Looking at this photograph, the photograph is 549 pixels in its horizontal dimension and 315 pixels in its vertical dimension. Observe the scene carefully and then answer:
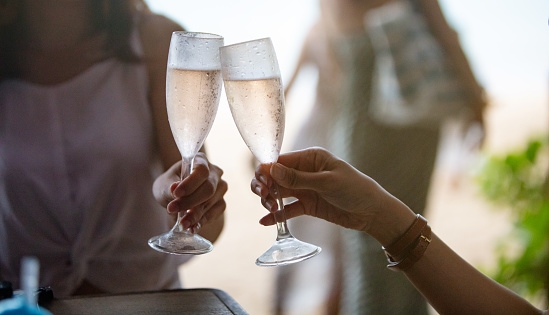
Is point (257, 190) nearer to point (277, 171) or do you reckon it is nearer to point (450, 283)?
point (277, 171)

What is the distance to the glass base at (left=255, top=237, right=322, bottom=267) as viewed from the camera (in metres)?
0.87

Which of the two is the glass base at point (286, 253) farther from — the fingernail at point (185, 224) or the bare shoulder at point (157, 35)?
the bare shoulder at point (157, 35)

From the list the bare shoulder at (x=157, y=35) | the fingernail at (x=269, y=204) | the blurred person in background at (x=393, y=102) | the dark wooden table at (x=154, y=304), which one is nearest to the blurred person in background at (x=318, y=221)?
the blurred person in background at (x=393, y=102)

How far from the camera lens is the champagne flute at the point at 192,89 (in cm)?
A: 91

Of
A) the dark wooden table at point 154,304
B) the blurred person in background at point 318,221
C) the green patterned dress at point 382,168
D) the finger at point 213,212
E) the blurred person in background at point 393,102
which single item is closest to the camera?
the dark wooden table at point 154,304

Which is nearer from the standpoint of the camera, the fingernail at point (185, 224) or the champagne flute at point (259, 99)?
the champagne flute at point (259, 99)

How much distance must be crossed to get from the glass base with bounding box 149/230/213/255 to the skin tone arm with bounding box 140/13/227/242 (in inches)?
1.2

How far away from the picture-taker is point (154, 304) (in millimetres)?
879

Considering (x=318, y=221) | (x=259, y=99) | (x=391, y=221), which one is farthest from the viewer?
(x=318, y=221)

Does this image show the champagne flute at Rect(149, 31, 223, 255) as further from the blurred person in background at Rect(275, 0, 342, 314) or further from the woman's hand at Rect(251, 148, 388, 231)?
the blurred person in background at Rect(275, 0, 342, 314)

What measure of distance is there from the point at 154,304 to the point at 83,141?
574 mm

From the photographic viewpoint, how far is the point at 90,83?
4.38 feet

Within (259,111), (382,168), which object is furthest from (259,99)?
(382,168)

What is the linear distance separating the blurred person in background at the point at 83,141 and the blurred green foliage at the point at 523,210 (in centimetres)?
167
